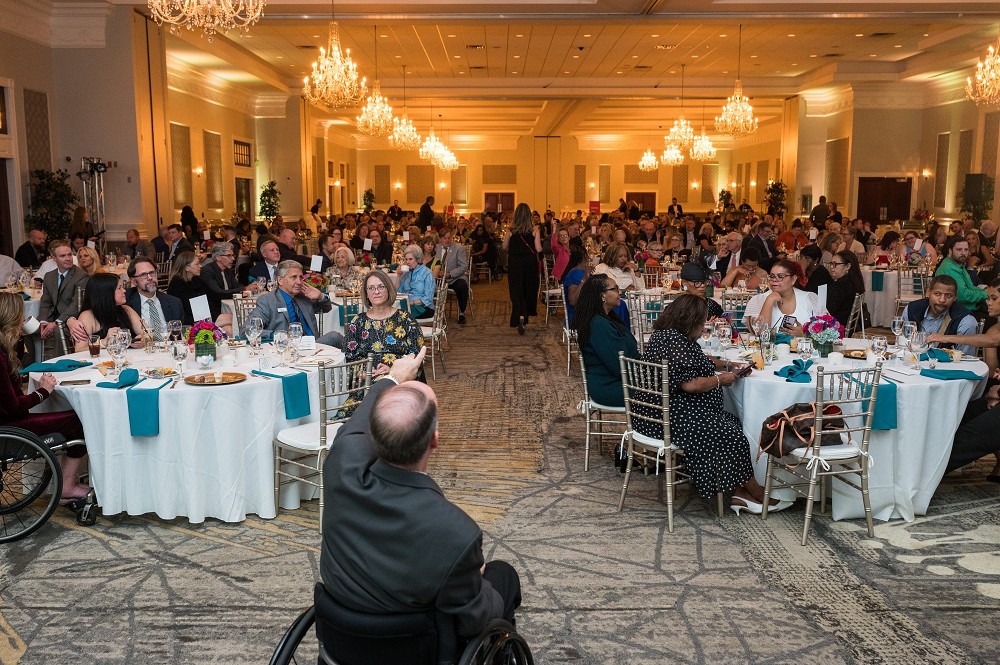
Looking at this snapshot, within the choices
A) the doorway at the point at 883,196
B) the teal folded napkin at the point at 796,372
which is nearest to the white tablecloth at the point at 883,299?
the teal folded napkin at the point at 796,372

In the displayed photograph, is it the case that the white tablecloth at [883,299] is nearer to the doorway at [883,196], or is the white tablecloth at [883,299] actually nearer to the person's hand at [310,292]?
the person's hand at [310,292]

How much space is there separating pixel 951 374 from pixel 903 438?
47cm

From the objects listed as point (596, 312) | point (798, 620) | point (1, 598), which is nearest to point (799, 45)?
point (596, 312)

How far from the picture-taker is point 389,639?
7.10 feet

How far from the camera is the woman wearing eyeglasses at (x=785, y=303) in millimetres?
6211

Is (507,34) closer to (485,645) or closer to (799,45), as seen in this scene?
(799,45)

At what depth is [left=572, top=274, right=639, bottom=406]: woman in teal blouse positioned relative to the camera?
5.62m

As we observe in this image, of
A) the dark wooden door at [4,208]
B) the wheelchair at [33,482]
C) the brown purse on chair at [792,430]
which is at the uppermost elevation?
the dark wooden door at [4,208]

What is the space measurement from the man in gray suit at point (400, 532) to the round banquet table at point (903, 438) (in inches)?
118

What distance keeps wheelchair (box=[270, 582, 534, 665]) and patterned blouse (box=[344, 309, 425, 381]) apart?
3254mm

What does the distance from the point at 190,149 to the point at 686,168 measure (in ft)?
82.5

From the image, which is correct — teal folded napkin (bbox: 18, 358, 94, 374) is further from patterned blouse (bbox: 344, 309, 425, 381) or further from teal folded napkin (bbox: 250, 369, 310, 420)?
patterned blouse (bbox: 344, 309, 425, 381)

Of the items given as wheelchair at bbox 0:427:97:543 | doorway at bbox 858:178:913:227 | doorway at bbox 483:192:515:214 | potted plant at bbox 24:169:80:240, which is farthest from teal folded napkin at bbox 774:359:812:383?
doorway at bbox 483:192:515:214

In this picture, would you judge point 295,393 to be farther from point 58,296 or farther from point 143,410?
point 58,296
